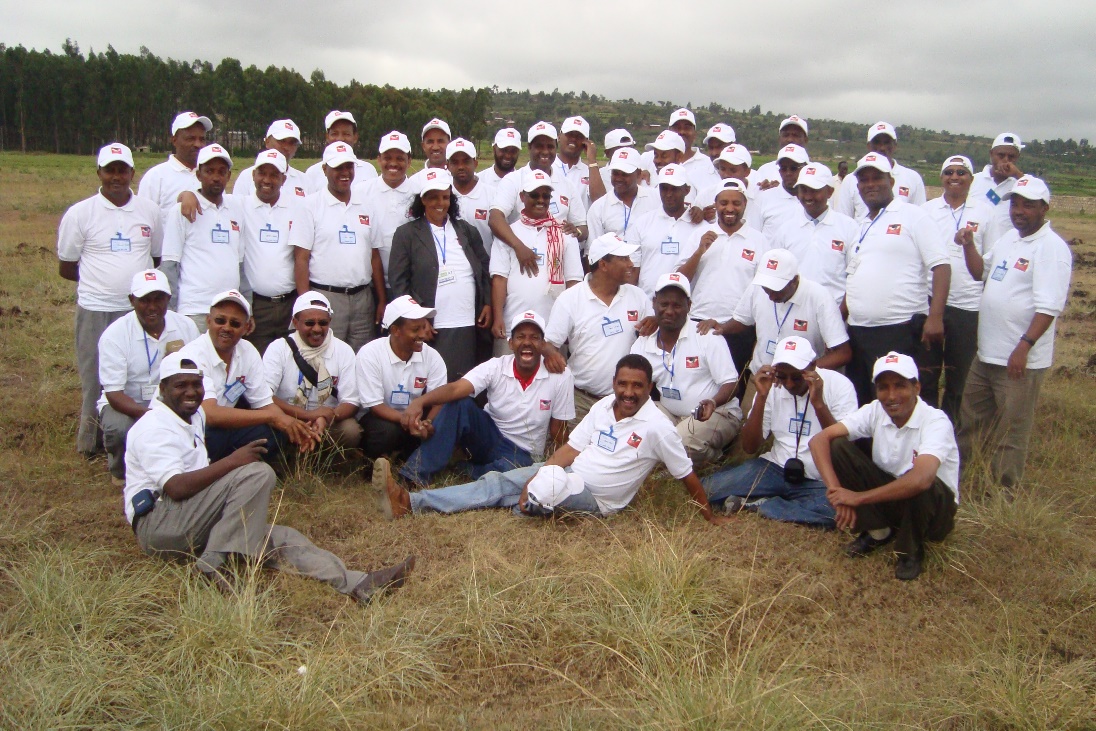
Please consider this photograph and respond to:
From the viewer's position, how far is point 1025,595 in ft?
16.9

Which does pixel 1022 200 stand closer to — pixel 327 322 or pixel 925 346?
pixel 925 346

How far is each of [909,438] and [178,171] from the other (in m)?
6.19

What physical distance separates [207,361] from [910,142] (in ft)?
252

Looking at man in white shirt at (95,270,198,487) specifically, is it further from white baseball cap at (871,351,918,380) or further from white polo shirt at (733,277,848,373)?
white baseball cap at (871,351,918,380)

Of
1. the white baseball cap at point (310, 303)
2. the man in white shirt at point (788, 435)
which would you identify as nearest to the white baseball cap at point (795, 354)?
the man in white shirt at point (788, 435)

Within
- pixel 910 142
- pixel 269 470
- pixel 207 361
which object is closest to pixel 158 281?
pixel 207 361

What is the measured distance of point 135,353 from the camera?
612 centimetres

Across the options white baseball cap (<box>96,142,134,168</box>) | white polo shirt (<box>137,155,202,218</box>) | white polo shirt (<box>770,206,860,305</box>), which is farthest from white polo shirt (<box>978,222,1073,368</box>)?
white baseball cap (<box>96,142,134,168</box>)

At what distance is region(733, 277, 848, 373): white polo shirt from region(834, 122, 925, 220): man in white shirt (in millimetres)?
2112

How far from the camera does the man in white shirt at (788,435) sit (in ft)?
19.3

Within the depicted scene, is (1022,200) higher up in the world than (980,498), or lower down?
higher up

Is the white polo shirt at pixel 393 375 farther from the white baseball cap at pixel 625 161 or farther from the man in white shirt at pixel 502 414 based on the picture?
the white baseball cap at pixel 625 161

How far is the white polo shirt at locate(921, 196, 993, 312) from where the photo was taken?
24.2ft

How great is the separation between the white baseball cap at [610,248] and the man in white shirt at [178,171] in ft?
11.3
